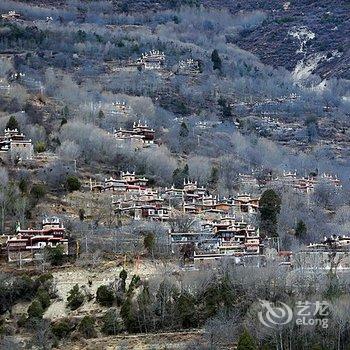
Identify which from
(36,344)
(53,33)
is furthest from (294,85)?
(36,344)

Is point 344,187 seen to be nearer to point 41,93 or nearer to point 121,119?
point 121,119

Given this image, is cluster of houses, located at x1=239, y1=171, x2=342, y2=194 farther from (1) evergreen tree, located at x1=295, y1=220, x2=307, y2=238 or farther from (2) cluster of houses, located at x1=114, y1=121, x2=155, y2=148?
(1) evergreen tree, located at x1=295, y1=220, x2=307, y2=238

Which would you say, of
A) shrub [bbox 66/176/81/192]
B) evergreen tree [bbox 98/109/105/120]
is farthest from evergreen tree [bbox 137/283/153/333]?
evergreen tree [bbox 98/109/105/120]

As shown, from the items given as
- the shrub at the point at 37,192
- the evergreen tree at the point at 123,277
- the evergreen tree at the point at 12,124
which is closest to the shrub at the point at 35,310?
the evergreen tree at the point at 123,277

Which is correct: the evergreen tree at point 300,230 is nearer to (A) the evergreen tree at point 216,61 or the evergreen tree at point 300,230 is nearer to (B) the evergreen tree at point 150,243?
(B) the evergreen tree at point 150,243

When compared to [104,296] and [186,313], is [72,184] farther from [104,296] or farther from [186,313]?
[186,313]
